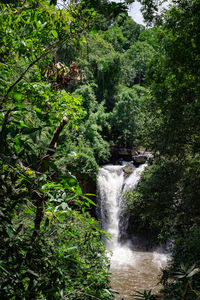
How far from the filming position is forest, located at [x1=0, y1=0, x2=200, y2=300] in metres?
1.11

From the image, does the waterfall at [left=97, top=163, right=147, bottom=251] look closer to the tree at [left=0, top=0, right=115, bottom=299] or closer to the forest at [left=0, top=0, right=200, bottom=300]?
the forest at [left=0, top=0, right=200, bottom=300]

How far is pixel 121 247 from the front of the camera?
1219cm

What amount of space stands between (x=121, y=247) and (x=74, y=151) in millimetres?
7450

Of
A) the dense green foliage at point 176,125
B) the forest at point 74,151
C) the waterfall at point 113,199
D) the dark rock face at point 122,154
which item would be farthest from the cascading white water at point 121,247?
the dense green foliage at point 176,125

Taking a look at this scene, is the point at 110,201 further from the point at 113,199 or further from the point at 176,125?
the point at 176,125

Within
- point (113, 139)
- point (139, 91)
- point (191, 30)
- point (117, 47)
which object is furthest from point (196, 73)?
point (117, 47)

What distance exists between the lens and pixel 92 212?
13234 mm

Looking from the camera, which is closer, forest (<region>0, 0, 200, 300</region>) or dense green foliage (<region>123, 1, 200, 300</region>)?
forest (<region>0, 0, 200, 300</region>)

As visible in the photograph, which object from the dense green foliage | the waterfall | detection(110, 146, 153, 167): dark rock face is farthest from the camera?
detection(110, 146, 153, 167): dark rock face

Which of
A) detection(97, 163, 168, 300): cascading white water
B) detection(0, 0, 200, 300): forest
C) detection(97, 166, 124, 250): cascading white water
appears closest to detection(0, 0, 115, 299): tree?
detection(0, 0, 200, 300): forest

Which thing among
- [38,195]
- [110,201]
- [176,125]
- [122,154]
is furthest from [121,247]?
[38,195]

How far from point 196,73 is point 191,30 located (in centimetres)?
99

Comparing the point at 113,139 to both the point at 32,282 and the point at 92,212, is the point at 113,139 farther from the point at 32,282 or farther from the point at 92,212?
the point at 32,282

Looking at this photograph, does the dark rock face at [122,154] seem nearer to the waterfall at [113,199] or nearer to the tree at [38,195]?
the waterfall at [113,199]
